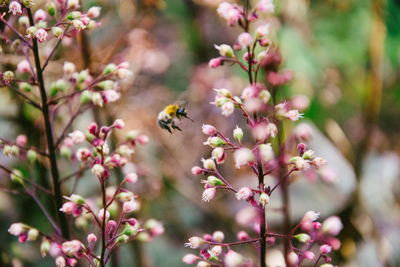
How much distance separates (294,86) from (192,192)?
79 cm

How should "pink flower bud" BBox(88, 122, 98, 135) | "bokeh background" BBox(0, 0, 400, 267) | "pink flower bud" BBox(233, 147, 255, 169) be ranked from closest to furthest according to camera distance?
"pink flower bud" BBox(233, 147, 255, 169), "pink flower bud" BBox(88, 122, 98, 135), "bokeh background" BBox(0, 0, 400, 267)

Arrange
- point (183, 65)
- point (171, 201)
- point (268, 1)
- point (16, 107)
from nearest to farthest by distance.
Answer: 1. point (268, 1)
2. point (16, 107)
3. point (171, 201)
4. point (183, 65)

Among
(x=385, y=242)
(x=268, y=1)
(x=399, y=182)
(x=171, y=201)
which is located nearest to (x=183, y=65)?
(x=171, y=201)

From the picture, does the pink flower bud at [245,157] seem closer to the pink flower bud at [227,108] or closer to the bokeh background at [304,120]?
the pink flower bud at [227,108]

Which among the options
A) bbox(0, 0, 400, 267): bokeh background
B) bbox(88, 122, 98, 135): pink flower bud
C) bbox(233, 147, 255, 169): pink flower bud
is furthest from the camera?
bbox(0, 0, 400, 267): bokeh background

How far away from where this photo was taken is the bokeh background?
1.66 meters

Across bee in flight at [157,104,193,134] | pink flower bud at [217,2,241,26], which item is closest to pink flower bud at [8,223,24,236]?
bee in flight at [157,104,193,134]

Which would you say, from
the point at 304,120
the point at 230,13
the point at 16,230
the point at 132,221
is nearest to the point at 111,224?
the point at 132,221

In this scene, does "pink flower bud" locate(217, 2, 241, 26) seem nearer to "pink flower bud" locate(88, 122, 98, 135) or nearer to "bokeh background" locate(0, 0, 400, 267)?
"pink flower bud" locate(88, 122, 98, 135)

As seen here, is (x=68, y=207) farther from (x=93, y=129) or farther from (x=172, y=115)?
(x=172, y=115)

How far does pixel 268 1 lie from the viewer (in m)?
0.75

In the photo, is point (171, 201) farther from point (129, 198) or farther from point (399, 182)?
point (129, 198)

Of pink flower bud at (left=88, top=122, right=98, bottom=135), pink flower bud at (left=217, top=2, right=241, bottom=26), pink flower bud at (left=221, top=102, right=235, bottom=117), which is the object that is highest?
pink flower bud at (left=217, top=2, right=241, bottom=26)

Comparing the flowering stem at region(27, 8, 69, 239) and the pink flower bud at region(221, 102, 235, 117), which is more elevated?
the pink flower bud at region(221, 102, 235, 117)
